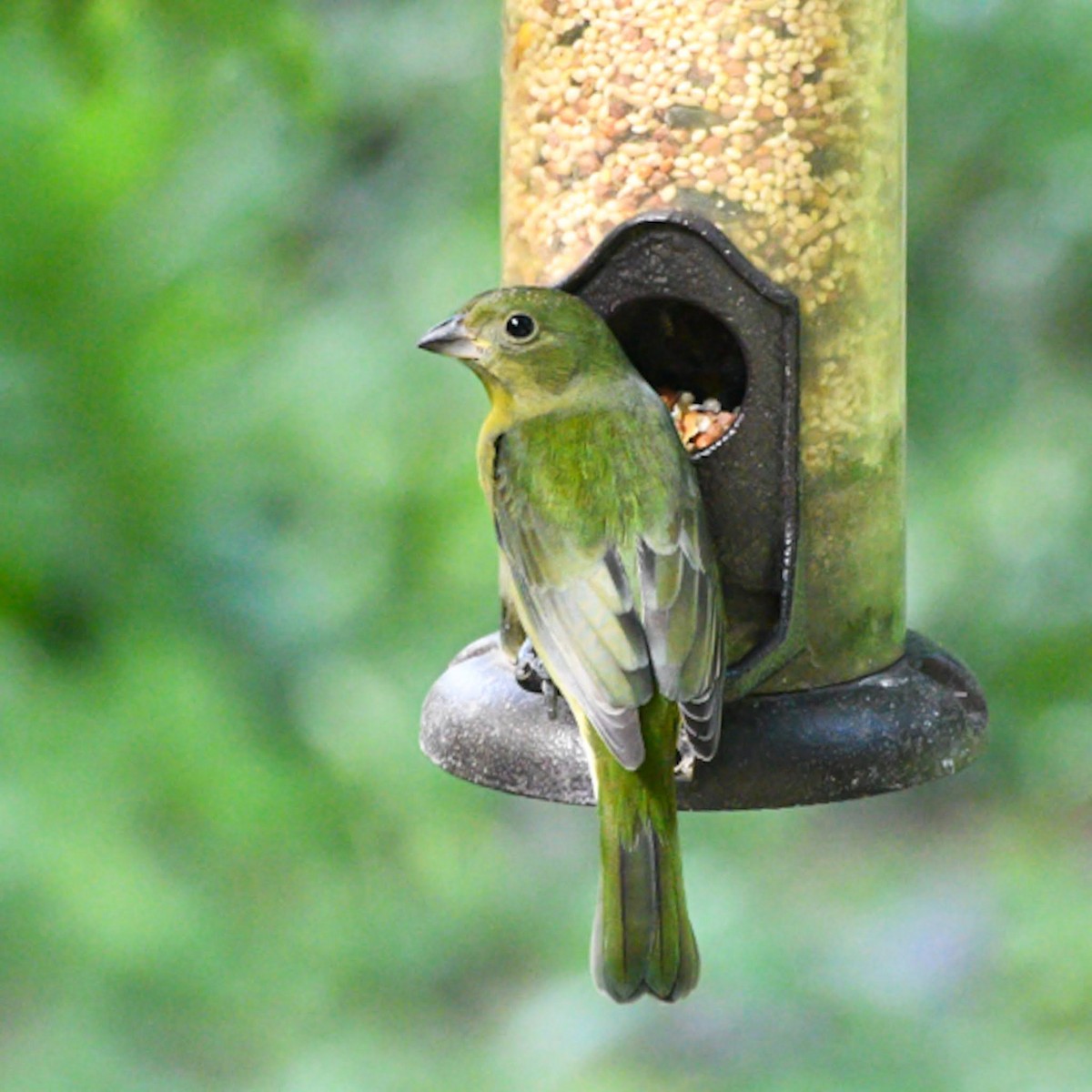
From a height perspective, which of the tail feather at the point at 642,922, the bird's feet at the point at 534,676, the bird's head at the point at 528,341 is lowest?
the tail feather at the point at 642,922

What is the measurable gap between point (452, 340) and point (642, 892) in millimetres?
864

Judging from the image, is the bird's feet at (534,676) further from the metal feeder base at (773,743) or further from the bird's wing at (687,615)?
the bird's wing at (687,615)

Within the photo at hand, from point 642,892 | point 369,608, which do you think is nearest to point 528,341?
point 642,892

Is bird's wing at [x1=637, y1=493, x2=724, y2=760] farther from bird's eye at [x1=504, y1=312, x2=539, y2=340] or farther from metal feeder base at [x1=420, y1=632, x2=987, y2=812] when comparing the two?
bird's eye at [x1=504, y1=312, x2=539, y2=340]

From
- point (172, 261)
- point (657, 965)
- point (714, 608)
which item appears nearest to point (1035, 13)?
point (172, 261)

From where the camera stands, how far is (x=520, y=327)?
→ 3789 millimetres

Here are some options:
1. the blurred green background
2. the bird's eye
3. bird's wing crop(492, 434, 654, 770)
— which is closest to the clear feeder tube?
the bird's eye

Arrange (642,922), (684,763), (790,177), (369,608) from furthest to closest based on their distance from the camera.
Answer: (369,608) → (790,177) → (684,763) → (642,922)

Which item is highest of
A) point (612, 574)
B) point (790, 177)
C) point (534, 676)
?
point (790, 177)

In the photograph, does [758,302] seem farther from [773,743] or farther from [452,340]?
[773,743]

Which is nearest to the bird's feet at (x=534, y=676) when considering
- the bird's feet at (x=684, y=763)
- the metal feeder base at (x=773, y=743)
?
the metal feeder base at (x=773, y=743)

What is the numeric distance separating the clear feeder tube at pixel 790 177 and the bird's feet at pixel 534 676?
0.34 metres

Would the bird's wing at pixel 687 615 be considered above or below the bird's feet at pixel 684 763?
above

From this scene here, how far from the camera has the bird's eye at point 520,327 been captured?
378 centimetres
